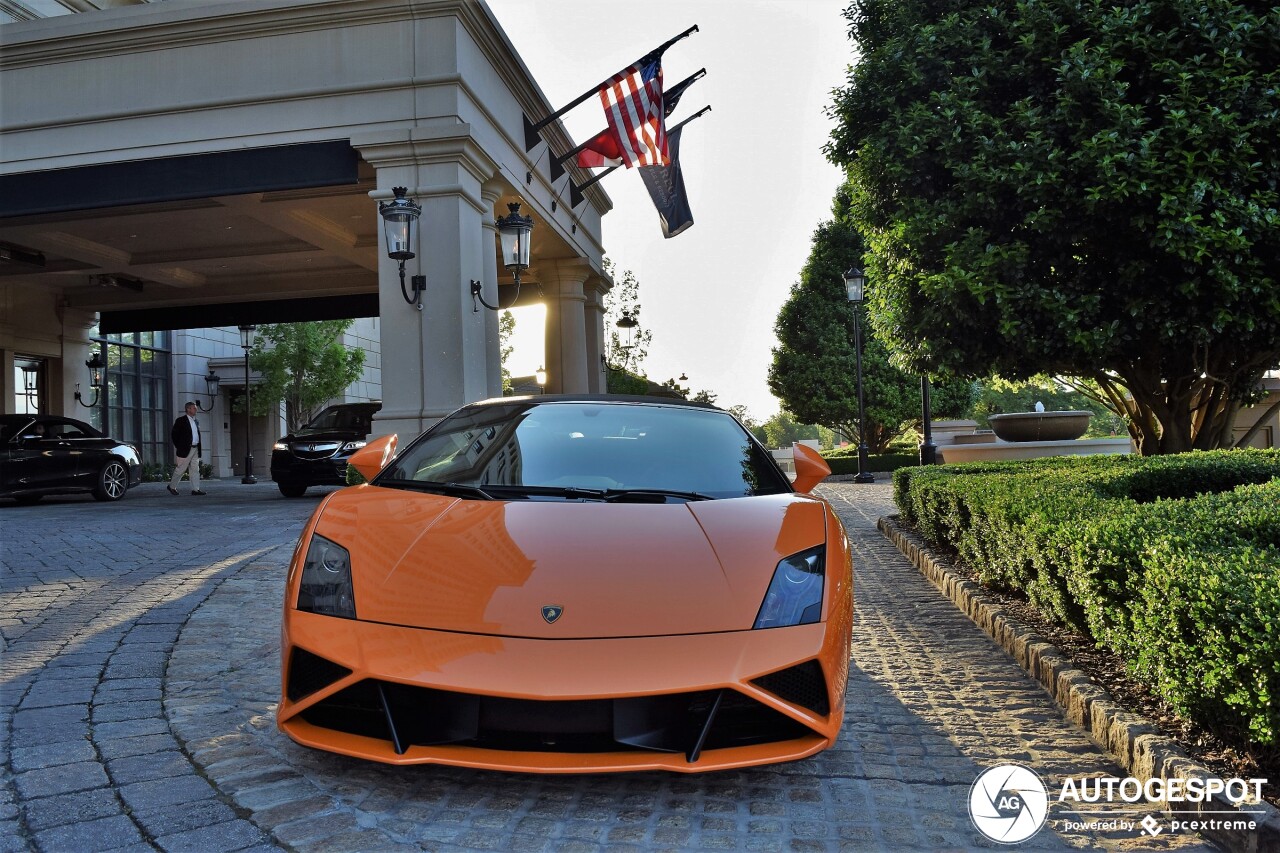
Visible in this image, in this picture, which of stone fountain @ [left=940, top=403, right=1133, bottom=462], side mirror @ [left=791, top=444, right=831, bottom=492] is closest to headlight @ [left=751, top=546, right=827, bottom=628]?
side mirror @ [left=791, top=444, right=831, bottom=492]

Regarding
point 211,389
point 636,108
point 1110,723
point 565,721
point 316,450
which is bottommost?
point 1110,723

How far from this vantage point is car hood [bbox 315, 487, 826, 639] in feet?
8.25

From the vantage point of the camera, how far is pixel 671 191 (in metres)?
15.2

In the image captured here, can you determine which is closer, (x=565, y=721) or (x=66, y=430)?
(x=565, y=721)

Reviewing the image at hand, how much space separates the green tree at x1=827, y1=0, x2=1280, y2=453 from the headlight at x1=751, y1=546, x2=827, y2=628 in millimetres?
6108

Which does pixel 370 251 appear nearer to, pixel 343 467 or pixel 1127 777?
pixel 343 467

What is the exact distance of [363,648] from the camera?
249 cm

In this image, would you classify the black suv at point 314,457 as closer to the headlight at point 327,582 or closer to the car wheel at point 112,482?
the car wheel at point 112,482

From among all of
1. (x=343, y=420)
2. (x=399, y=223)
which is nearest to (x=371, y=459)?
(x=399, y=223)

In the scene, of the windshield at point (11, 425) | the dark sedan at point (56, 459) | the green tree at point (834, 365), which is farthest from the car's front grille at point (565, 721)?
the green tree at point (834, 365)

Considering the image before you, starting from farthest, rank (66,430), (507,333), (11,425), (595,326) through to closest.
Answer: (507,333) → (595,326) → (66,430) → (11,425)

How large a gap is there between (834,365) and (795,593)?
25.5m

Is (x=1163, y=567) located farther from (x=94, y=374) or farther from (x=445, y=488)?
(x=94, y=374)

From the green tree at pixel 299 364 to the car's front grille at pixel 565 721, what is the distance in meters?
28.9
